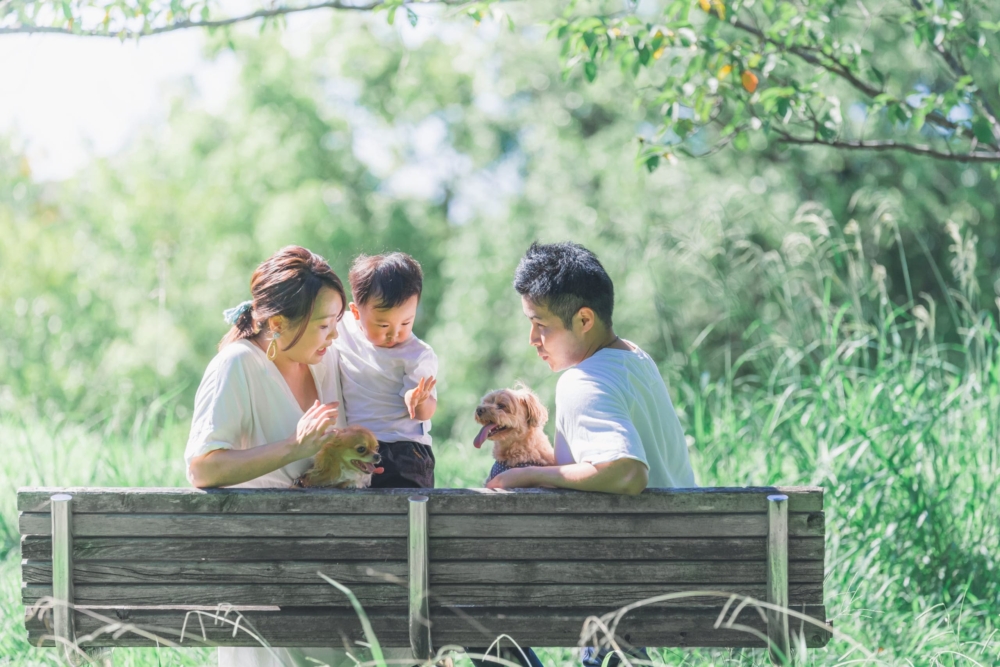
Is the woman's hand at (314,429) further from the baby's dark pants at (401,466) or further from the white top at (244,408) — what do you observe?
the baby's dark pants at (401,466)

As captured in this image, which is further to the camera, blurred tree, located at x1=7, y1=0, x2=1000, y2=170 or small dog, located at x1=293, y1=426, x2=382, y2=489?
blurred tree, located at x1=7, y1=0, x2=1000, y2=170

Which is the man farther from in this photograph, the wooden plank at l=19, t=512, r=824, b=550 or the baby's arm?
the baby's arm

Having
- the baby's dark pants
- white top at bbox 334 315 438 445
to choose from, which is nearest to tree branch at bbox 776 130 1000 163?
white top at bbox 334 315 438 445

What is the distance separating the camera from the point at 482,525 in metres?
2.55

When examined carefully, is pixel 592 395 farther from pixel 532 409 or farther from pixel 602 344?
pixel 532 409

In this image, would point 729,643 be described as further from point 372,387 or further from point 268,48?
point 268,48

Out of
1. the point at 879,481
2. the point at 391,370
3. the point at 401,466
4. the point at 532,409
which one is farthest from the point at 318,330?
the point at 879,481

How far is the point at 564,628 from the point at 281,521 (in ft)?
2.45

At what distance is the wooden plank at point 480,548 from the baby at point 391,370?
0.64 meters

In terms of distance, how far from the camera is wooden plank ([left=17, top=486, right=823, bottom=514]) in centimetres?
253

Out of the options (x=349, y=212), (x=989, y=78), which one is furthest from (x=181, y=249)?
(x=989, y=78)

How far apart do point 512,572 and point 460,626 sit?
195mm

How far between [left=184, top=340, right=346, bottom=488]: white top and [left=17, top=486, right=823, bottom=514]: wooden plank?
20cm

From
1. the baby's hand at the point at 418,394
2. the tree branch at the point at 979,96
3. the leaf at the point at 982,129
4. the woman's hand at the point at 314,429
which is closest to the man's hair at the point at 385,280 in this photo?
the baby's hand at the point at 418,394
